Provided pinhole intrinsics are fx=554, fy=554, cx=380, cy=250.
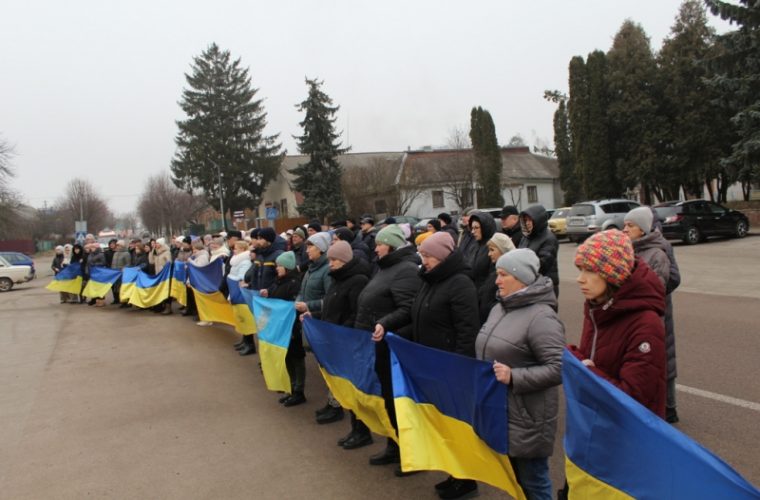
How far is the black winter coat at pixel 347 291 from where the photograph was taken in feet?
16.9

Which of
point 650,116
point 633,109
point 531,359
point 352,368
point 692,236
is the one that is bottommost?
point 692,236

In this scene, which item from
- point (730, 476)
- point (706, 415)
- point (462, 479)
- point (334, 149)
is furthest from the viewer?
point (334, 149)

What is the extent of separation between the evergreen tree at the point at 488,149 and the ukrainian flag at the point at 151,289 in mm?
35908

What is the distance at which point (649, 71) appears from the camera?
3159 cm

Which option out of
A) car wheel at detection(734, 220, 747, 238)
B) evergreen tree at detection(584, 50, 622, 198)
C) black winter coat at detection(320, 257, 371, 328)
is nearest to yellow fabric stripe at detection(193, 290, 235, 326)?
black winter coat at detection(320, 257, 371, 328)

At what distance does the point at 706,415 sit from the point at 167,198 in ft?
250

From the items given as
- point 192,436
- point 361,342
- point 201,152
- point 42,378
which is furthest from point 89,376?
point 201,152

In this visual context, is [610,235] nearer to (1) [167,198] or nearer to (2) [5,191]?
(2) [5,191]

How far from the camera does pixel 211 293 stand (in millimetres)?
10555

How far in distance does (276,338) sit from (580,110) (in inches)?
1315

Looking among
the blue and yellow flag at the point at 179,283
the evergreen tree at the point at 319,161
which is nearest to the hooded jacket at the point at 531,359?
the blue and yellow flag at the point at 179,283

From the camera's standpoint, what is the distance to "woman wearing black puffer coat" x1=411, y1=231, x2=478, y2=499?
12.5ft

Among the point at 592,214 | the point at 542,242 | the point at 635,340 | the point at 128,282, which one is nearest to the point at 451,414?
the point at 635,340

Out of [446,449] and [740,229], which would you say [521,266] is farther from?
[740,229]
